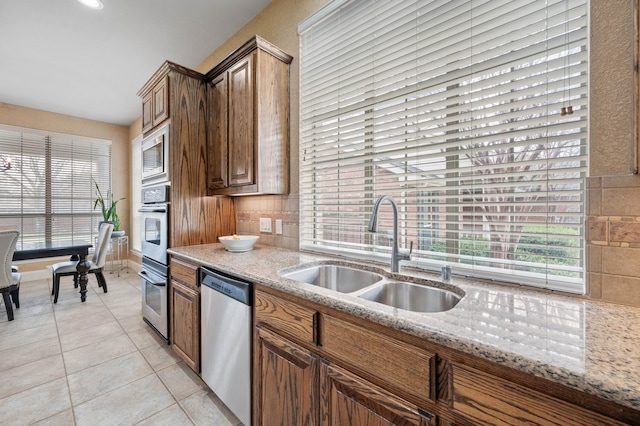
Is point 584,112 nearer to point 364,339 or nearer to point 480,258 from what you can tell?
point 480,258

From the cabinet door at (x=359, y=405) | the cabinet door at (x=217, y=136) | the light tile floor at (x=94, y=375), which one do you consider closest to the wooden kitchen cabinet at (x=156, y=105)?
the cabinet door at (x=217, y=136)

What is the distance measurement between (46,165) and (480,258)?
20.7ft

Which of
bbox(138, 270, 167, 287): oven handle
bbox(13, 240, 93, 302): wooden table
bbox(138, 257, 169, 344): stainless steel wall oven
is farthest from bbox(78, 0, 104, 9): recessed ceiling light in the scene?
bbox(13, 240, 93, 302): wooden table

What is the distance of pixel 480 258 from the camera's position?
126 cm

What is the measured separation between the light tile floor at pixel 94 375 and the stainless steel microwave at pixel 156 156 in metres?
1.45

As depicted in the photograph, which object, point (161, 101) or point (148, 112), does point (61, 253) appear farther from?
point (161, 101)

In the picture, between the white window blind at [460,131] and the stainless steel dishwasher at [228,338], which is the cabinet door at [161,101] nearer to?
the white window blind at [460,131]

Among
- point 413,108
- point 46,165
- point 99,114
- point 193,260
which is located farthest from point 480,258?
point 46,165

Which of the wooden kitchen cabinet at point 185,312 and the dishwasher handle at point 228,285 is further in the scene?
the wooden kitchen cabinet at point 185,312

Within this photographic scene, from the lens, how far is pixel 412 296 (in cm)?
128

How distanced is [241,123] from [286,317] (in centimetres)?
Result: 147

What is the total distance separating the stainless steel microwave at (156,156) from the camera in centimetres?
218

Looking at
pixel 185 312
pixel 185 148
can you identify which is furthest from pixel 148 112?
pixel 185 312

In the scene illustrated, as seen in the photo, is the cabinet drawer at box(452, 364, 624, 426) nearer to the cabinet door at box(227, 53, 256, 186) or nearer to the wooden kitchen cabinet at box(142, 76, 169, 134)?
the cabinet door at box(227, 53, 256, 186)
